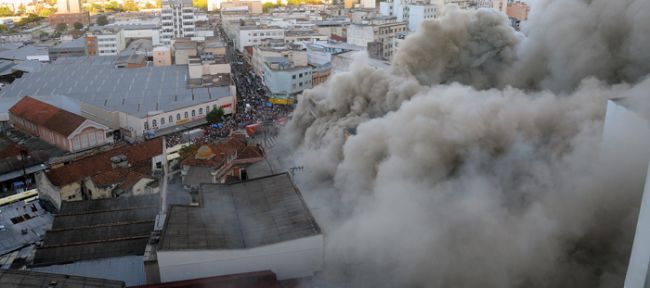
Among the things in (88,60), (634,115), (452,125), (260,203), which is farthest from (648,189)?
(88,60)

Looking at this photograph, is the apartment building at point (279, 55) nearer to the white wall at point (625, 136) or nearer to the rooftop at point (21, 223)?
the rooftop at point (21, 223)

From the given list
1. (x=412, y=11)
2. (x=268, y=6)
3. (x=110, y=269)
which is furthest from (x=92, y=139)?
(x=268, y=6)

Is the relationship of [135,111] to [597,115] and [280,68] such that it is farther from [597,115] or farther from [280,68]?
[597,115]

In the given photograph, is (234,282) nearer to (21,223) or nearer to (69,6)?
(21,223)

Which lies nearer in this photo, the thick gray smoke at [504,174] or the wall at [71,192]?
the thick gray smoke at [504,174]

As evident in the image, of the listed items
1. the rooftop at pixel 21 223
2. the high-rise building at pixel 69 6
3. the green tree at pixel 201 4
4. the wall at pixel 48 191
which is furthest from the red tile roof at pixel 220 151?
the green tree at pixel 201 4

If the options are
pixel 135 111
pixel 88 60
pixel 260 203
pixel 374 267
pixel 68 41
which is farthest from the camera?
pixel 68 41
